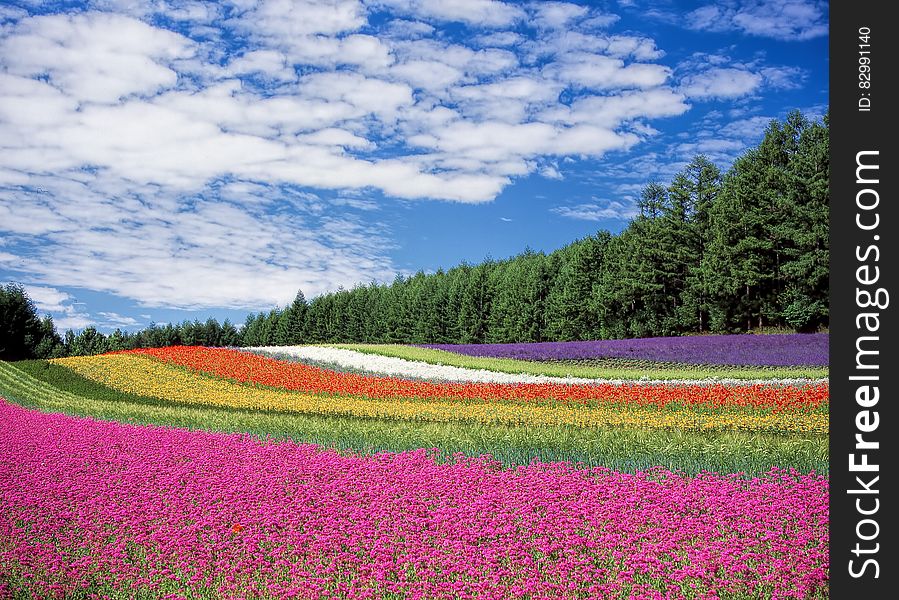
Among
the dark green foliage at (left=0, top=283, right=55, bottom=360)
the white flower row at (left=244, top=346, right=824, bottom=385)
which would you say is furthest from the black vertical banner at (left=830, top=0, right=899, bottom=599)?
the dark green foliage at (left=0, top=283, right=55, bottom=360)

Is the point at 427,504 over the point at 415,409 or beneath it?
beneath

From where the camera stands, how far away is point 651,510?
674 centimetres

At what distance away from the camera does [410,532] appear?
21.3 feet

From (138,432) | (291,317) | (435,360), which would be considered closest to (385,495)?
(138,432)

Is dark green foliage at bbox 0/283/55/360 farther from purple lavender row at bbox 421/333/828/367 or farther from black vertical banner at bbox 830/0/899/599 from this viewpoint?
black vertical banner at bbox 830/0/899/599

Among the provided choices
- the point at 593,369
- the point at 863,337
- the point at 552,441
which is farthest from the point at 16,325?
the point at 863,337

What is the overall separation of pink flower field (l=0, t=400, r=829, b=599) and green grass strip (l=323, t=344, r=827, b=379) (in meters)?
17.4

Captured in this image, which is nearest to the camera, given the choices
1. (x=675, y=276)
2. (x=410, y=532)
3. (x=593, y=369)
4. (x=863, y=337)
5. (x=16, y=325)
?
(x=863, y=337)

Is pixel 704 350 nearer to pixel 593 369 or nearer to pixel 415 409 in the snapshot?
pixel 593 369

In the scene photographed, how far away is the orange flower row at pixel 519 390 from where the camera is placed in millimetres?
15633

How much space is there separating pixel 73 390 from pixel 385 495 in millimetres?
21116

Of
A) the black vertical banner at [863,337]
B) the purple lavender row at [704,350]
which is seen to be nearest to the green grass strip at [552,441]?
the black vertical banner at [863,337]

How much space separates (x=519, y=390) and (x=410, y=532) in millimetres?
12464

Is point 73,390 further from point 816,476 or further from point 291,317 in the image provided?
point 291,317
